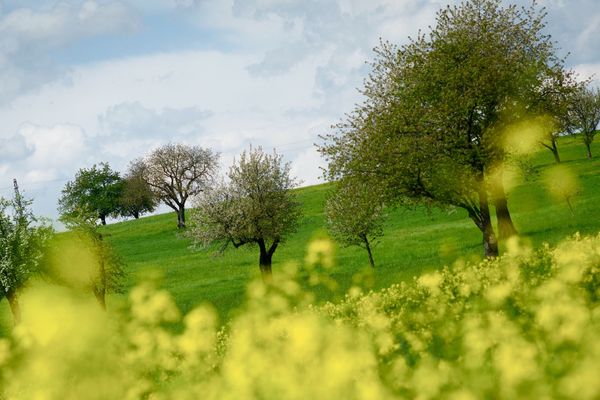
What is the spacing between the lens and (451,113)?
33.6 m

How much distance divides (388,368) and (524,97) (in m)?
28.5

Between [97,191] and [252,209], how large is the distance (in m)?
95.2

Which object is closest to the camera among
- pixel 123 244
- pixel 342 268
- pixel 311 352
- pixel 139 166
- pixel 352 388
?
pixel 352 388

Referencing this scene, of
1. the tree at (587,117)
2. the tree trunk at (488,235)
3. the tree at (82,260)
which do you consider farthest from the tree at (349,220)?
the tree at (587,117)

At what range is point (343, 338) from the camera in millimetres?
11086

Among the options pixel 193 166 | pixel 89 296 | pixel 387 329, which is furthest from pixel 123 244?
pixel 387 329

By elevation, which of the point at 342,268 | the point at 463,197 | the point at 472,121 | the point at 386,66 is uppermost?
the point at 386,66

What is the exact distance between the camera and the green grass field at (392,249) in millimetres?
41312

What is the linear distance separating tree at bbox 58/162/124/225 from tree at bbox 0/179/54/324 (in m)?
82.6

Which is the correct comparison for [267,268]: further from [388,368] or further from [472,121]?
[388,368]

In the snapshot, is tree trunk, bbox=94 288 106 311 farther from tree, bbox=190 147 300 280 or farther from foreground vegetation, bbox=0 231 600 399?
foreground vegetation, bbox=0 231 600 399

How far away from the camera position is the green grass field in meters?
41.3

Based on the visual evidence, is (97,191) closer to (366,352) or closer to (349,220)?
(349,220)

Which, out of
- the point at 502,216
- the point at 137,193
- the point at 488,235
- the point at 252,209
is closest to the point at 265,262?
the point at 252,209
